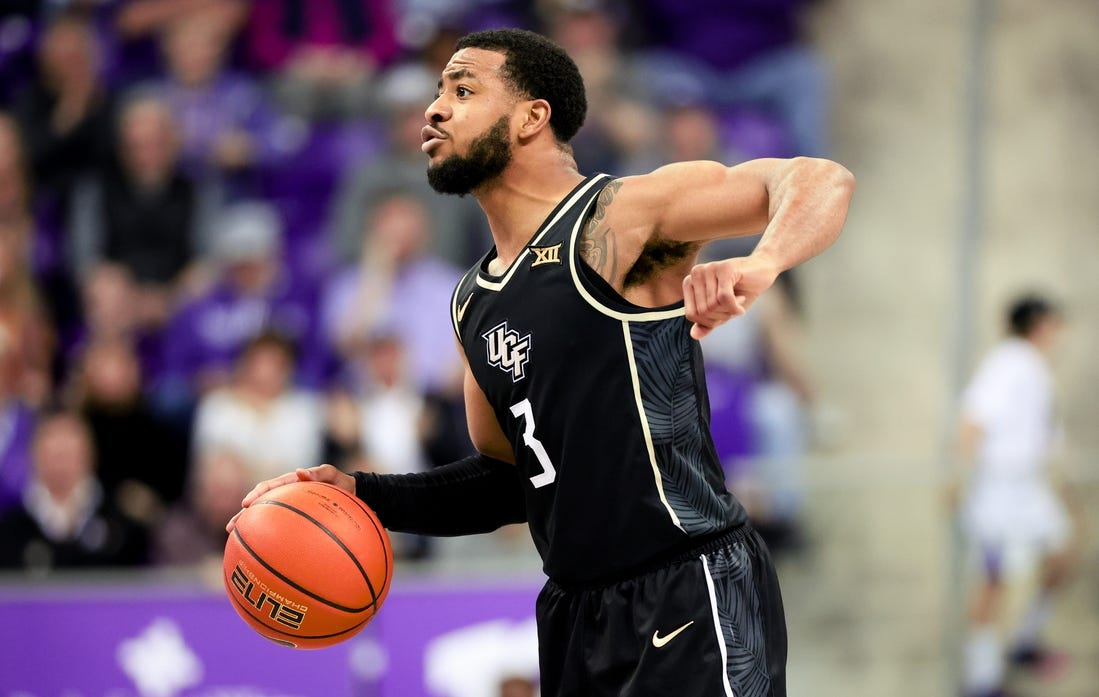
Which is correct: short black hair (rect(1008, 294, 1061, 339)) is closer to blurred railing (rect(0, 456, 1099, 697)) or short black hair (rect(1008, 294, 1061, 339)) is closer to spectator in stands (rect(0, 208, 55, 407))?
blurred railing (rect(0, 456, 1099, 697))

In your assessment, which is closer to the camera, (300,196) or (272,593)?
(272,593)

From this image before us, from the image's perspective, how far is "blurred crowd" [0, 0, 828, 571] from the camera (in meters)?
8.80

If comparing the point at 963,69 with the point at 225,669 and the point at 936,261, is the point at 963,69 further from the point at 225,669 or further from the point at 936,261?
the point at 225,669

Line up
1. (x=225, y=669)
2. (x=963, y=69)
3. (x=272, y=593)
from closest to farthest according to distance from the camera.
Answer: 1. (x=272, y=593)
2. (x=225, y=669)
3. (x=963, y=69)

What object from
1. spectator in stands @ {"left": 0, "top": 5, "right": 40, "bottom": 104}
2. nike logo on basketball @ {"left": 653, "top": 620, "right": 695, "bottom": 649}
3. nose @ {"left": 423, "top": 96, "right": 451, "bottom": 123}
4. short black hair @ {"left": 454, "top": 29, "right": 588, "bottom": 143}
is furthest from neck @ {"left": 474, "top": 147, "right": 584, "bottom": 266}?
spectator in stands @ {"left": 0, "top": 5, "right": 40, "bottom": 104}

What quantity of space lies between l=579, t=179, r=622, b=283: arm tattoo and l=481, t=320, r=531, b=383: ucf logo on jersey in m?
0.27

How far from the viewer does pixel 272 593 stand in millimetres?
4109

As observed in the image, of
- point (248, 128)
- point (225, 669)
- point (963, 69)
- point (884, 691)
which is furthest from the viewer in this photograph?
point (248, 128)

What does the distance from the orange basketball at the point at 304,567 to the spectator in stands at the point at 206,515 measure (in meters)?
4.21

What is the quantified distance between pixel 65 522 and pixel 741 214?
5.88 meters

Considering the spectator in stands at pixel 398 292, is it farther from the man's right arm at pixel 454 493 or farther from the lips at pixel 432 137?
the lips at pixel 432 137

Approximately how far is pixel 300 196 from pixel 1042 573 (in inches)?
214

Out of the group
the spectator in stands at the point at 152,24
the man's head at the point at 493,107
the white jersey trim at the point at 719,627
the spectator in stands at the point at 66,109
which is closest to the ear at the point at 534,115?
the man's head at the point at 493,107

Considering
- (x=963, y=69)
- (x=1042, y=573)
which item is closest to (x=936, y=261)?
(x=963, y=69)
